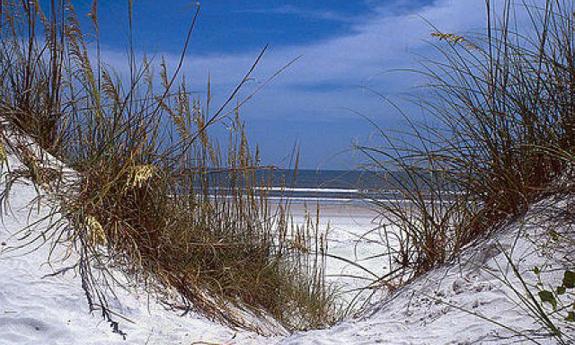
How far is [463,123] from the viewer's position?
289 cm

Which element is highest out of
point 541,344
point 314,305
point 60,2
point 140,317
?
point 60,2

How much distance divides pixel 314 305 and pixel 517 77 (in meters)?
1.93

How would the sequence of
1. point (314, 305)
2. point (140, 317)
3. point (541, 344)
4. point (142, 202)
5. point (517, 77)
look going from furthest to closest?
1. point (314, 305)
2. point (142, 202)
3. point (517, 77)
4. point (140, 317)
5. point (541, 344)

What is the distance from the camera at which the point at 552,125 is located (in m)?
2.64

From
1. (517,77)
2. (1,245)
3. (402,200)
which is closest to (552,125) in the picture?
(517,77)

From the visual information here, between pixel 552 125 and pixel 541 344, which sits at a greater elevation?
pixel 552 125

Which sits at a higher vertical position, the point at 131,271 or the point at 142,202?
the point at 142,202

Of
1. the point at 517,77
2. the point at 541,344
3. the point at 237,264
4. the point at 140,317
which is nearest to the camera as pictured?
the point at 541,344

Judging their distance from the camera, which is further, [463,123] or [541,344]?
[463,123]

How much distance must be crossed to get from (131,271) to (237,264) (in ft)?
2.49

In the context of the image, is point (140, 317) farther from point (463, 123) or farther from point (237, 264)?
point (463, 123)

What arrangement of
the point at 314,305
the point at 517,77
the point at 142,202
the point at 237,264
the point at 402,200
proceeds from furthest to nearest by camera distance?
the point at 314,305 < the point at 237,264 < the point at 402,200 < the point at 142,202 < the point at 517,77

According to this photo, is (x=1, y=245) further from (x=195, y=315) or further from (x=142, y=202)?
(x=195, y=315)

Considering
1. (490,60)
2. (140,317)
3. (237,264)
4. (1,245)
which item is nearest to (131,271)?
(140,317)
